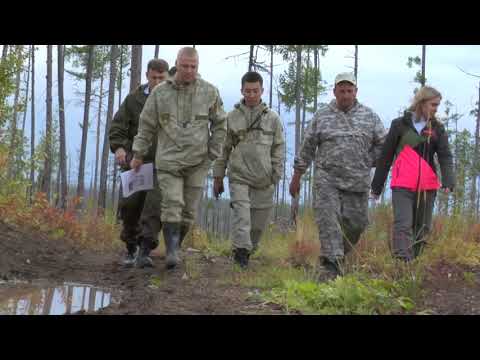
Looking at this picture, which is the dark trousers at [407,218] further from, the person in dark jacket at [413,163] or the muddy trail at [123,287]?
the muddy trail at [123,287]

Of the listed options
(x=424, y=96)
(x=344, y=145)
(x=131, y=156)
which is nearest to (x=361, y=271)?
(x=344, y=145)

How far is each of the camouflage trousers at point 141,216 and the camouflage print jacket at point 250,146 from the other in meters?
0.90

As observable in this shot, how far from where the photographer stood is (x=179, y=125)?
5500 mm

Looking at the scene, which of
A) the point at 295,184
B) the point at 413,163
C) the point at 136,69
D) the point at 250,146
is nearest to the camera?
the point at 413,163

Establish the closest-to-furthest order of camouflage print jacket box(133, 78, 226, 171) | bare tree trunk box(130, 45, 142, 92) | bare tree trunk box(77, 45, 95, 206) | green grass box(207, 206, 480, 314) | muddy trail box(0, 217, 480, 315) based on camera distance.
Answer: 1. green grass box(207, 206, 480, 314)
2. muddy trail box(0, 217, 480, 315)
3. camouflage print jacket box(133, 78, 226, 171)
4. bare tree trunk box(130, 45, 142, 92)
5. bare tree trunk box(77, 45, 95, 206)

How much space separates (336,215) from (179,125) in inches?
68.6

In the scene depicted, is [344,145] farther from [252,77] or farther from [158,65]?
[158,65]

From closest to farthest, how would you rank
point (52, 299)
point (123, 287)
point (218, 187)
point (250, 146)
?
1. point (52, 299)
2. point (123, 287)
3. point (250, 146)
4. point (218, 187)

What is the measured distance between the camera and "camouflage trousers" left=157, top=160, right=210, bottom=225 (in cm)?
551

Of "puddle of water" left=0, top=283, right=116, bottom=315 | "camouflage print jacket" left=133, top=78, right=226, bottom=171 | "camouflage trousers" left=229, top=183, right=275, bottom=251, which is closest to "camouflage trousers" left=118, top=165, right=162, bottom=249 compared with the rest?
"camouflage print jacket" left=133, top=78, right=226, bottom=171

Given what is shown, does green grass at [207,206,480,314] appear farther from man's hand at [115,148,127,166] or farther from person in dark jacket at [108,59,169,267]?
man's hand at [115,148,127,166]

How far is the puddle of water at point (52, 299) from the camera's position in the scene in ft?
12.3

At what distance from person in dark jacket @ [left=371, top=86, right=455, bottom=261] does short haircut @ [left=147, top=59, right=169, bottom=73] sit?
8.15 feet
